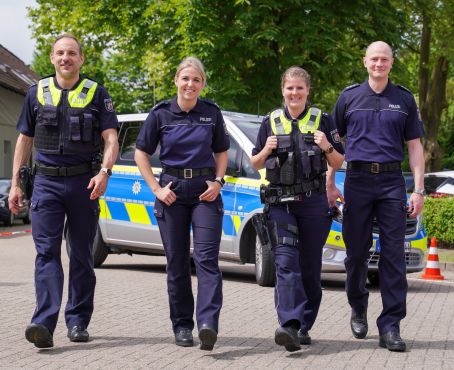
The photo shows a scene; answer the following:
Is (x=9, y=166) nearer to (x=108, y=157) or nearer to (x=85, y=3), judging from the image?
(x=85, y=3)

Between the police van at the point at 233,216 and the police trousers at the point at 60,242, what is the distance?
4.45 m

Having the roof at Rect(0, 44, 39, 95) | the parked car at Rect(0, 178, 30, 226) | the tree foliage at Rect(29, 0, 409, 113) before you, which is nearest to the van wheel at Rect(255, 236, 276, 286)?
the tree foliage at Rect(29, 0, 409, 113)

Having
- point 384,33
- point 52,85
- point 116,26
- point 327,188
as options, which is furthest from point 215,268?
point 116,26

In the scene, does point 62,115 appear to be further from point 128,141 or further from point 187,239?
point 128,141

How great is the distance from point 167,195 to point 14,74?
4460 cm

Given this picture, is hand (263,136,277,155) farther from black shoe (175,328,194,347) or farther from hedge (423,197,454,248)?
hedge (423,197,454,248)

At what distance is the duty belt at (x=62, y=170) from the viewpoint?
7012mm

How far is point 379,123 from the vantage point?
283 inches

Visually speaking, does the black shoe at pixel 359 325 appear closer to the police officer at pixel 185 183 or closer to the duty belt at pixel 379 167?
the duty belt at pixel 379 167

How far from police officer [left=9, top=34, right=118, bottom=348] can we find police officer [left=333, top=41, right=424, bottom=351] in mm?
1644

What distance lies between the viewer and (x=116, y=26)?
2856 centimetres

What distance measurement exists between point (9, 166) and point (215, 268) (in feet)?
141


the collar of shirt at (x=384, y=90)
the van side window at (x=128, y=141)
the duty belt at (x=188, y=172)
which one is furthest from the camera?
the van side window at (x=128, y=141)

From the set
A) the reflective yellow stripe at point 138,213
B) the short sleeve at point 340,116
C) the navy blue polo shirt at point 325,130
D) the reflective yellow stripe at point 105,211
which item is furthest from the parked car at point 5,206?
the navy blue polo shirt at point 325,130
